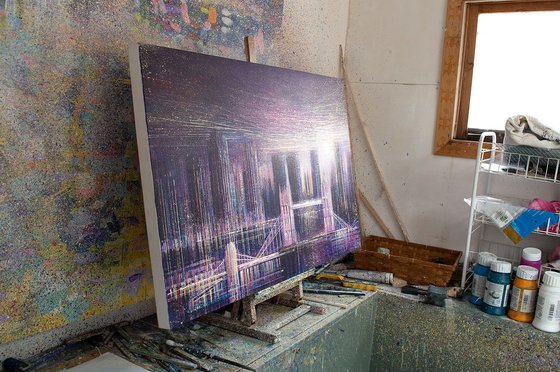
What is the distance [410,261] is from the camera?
2.03 m

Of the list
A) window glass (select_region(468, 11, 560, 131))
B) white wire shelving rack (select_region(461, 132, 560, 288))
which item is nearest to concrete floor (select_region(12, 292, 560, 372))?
white wire shelving rack (select_region(461, 132, 560, 288))

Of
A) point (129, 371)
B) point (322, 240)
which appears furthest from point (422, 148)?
point (129, 371)

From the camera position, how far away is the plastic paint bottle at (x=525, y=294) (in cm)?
173

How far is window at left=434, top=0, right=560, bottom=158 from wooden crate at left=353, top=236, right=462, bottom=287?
1.57ft

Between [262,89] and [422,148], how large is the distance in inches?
43.8

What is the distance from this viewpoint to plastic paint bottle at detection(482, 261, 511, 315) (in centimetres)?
176

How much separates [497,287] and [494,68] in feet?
3.32

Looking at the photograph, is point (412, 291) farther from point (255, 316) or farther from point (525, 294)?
point (255, 316)

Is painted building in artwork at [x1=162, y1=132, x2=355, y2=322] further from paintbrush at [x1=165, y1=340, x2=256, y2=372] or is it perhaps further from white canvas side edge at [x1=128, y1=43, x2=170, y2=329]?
paintbrush at [x1=165, y1=340, x2=256, y2=372]

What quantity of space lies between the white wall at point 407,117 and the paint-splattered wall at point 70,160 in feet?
3.83

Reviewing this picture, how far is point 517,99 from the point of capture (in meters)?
2.12

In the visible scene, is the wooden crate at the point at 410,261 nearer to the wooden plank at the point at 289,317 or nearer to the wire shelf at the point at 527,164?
the wire shelf at the point at 527,164

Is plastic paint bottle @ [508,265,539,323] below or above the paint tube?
below

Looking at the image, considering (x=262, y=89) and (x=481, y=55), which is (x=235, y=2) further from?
(x=481, y=55)
